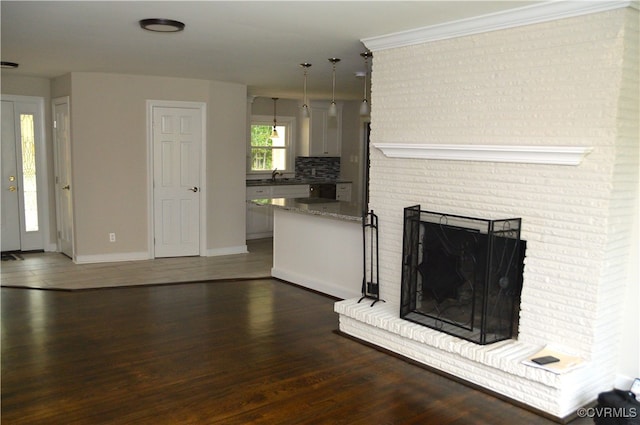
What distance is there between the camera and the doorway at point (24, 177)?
6996mm

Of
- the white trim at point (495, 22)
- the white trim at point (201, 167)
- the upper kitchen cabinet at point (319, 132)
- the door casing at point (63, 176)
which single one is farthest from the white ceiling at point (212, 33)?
the upper kitchen cabinet at point (319, 132)

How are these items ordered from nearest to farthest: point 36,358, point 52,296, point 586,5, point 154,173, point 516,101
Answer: point 586,5
point 516,101
point 36,358
point 52,296
point 154,173

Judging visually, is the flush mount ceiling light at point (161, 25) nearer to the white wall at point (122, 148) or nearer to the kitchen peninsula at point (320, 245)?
the kitchen peninsula at point (320, 245)

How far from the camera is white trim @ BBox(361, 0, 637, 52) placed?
3002 millimetres

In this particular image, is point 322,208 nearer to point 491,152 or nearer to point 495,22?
point 491,152

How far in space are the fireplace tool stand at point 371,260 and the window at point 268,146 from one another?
4.63 meters

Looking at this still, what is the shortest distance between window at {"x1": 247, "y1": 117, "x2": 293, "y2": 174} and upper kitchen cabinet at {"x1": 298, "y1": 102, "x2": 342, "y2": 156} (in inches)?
9.3

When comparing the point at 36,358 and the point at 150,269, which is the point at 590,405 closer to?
the point at 36,358

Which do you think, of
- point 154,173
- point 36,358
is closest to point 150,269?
point 154,173

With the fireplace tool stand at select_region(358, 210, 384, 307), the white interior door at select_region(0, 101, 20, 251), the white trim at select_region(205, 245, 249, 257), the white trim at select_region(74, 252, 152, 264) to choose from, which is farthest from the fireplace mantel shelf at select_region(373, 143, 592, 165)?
the white interior door at select_region(0, 101, 20, 251)

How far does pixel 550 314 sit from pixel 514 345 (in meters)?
0.30

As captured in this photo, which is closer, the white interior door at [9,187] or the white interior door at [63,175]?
the white interior door at [63,175]

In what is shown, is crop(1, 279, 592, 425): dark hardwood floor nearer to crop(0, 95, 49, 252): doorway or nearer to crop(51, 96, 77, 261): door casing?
crop(51, 96, 77, 261): door casing

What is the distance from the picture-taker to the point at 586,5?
2984 mm
